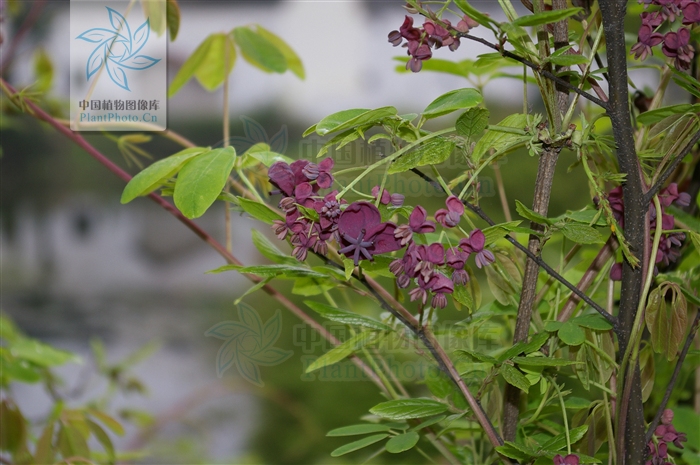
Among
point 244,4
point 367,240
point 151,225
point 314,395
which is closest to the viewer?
point 367,240

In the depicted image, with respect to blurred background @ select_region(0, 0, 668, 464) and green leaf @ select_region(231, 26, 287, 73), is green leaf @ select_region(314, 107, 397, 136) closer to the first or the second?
green leaf @ select_region(231, 26, 287, 73)

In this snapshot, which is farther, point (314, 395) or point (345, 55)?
point (345, 55)

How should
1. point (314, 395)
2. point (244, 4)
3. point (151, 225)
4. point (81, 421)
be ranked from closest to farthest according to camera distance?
point (81, 421) → point (314, 395) → point (244, 4) → point (151, 225)

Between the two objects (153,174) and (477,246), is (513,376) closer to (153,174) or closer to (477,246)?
(477,246)

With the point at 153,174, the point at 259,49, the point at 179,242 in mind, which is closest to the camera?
the point at 153,174

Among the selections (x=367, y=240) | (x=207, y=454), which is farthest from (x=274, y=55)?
Result: (x=207, y=454)

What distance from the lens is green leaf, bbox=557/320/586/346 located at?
243mm

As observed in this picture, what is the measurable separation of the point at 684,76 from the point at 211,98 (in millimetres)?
1518

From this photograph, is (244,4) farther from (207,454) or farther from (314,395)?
(207,454)

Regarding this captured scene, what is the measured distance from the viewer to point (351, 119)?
203 millimetres

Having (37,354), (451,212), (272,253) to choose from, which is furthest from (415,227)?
(37,354)

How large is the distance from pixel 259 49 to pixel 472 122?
0.28 m

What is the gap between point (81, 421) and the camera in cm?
46

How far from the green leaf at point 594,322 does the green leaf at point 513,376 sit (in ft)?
0.12
